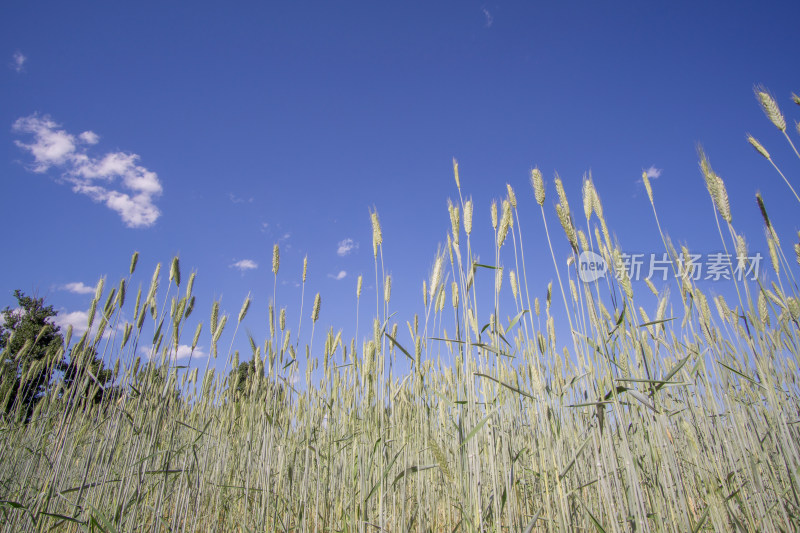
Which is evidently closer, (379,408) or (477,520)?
(477,520)

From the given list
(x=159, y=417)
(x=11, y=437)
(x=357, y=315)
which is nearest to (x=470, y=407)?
(x=357, y=315)

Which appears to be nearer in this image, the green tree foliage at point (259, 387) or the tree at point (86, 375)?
the tree at point (86, 375)

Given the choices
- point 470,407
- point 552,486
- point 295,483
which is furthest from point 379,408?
point 295,483

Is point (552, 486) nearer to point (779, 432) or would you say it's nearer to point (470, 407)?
point (470, 407)

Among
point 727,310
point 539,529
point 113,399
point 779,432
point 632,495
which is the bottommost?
point 539,529

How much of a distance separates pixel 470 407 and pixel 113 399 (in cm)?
172

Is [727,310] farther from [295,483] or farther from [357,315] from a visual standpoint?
[295,483]

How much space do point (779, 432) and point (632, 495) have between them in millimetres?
1209

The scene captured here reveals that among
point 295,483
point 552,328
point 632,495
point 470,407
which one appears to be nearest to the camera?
point 632,495

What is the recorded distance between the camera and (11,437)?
3.01 meters

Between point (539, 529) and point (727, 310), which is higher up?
point (727, 310)

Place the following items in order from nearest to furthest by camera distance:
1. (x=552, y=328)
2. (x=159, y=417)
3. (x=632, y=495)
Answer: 1. (x=632, y=495)
2. (x=159, y=417)
3. (x=552, y=328)

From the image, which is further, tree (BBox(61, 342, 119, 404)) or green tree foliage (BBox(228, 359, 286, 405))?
green tree foliage (BBox(228, 359, 286, 405))

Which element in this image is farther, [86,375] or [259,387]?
[259,387]
